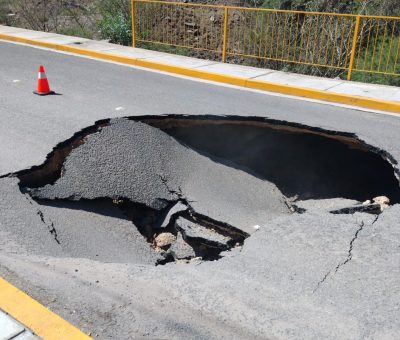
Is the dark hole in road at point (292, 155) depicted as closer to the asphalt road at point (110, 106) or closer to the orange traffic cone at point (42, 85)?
the asphalt road at point (110, 106)

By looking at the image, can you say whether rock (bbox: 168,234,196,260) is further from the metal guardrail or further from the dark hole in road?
the metal guardrail

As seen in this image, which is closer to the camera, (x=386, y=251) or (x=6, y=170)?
(x=386, y=251)

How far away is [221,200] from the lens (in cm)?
510

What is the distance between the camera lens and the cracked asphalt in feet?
8.98

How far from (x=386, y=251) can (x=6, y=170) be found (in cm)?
353

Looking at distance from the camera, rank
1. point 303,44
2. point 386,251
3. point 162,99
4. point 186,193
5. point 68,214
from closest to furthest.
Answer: point 386,251, point 68,214, point 186,193, point 162,99, point 303,44

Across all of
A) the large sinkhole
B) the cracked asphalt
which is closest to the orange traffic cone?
the cracked asphalt

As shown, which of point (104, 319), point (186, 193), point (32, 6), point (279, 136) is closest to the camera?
point (104, 319)

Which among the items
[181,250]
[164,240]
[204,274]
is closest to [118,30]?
[164,240]

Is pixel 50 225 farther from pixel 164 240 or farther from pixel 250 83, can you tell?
pixel 250 83

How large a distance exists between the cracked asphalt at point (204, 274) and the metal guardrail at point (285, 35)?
4.97 m

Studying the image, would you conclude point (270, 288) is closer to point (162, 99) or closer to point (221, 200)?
point (221, 200)

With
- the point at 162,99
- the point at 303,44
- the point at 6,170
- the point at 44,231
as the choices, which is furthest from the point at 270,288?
the point at 303,44

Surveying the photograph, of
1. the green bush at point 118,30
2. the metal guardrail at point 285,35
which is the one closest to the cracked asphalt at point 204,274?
the metal guardrail at point 285,35
